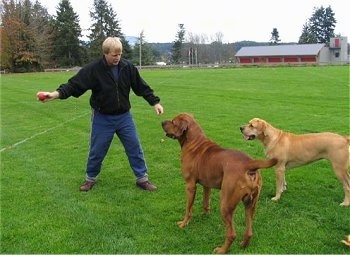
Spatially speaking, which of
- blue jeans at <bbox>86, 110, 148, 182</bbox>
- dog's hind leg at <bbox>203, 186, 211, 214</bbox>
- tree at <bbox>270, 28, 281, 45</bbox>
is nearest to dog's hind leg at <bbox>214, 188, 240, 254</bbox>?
dog's hind leg at <bbox>203, 186, 211, 214</bbox>

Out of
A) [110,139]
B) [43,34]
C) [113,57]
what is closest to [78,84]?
[113,57]

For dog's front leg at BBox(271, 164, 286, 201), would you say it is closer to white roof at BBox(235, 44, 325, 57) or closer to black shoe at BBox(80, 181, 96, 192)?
black shoe at BBox(80, 181, 96, 192)

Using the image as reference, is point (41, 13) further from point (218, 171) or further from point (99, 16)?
point (218, 171)

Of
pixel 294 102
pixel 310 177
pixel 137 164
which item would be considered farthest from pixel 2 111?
pixel 310 177

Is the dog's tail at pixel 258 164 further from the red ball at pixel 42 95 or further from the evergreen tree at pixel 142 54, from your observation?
the evergreen tree at pixel 142 54

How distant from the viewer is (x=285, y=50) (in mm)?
108500

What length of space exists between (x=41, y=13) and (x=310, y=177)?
290ft

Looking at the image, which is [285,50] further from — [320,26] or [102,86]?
[102,86]

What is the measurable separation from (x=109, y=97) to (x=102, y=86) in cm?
21

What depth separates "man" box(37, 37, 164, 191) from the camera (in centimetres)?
718

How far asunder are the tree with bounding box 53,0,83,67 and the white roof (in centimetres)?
4387

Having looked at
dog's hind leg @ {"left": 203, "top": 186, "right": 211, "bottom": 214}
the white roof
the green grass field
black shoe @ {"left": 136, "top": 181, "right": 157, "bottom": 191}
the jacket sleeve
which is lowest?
the green grass field

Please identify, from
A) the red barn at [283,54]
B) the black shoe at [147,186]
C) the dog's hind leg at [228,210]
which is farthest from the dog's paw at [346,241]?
the red barn at [283,54]

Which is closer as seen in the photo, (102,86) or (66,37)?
(102,86)
